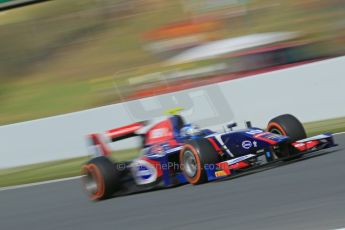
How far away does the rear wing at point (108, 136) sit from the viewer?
870cm

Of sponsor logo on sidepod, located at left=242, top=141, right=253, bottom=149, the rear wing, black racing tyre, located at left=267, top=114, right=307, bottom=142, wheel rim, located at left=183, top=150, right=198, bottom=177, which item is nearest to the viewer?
wheel rim, located at left=183, top=150, right=198, bottom=177

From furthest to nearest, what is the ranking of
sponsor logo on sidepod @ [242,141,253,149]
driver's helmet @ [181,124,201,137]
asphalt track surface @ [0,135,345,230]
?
driver's helmet @ [181,124,201,137], sponsor logo on sidepod @ [242,141,253,149], asphalt track surface @ [0,135,345,230]

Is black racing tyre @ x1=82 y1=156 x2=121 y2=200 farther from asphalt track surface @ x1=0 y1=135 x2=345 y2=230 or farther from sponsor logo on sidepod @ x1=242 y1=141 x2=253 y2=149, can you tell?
sponsor logo on sidepod @ x1=242 y1=141 x2=253 y2=149

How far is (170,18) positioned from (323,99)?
9.89 meters

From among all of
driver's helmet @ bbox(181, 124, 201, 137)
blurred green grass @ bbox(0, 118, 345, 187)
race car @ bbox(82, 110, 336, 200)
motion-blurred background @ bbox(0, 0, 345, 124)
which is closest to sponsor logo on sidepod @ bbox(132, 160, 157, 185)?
race car @ bbox(82, 110, 336, 200)

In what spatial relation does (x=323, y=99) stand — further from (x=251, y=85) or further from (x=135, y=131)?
(x=135, y=131)

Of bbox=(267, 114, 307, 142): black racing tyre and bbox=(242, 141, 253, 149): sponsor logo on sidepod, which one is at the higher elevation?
bbox=(267, 114, 307, 142): black racing tyre

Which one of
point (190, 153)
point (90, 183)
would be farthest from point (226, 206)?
point (90, 183)

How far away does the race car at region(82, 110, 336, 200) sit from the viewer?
7359mm

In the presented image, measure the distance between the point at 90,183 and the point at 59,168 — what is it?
4.16 m

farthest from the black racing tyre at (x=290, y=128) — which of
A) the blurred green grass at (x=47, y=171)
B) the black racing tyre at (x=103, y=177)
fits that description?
the blurred green grass at (x=47, y=171)

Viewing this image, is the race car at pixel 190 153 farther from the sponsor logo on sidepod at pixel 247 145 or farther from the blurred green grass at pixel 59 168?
the blurred green grass at pixel 59 168

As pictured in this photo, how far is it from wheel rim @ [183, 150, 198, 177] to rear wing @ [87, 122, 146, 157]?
123 cm

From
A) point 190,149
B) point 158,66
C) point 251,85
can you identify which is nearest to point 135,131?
point 190,149
